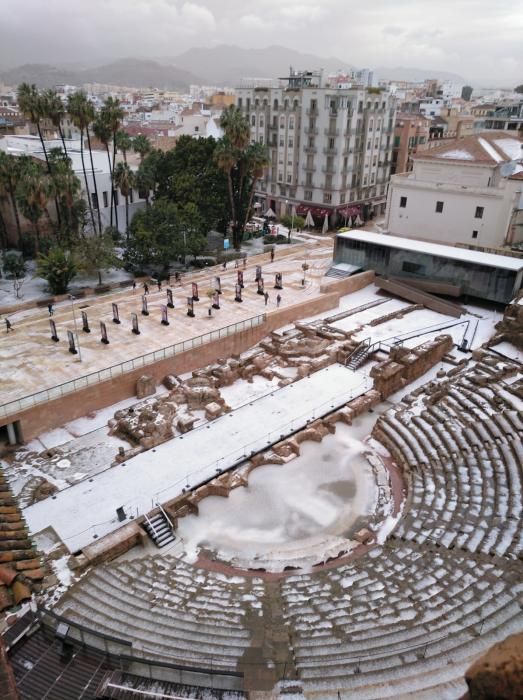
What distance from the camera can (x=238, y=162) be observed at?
57969 millimetres

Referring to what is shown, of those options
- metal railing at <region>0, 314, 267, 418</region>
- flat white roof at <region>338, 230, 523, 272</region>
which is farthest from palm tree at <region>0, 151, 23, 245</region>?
flat white roof at <region>338, 230, 523, 272</region>

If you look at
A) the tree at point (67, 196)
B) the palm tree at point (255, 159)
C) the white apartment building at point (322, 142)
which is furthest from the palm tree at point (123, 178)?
the white apartment building at point (322, 142)

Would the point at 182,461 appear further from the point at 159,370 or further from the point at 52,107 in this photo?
the point at 52,107

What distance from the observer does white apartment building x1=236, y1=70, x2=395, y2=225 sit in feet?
238

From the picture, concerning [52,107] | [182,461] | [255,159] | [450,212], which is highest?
[52,107]

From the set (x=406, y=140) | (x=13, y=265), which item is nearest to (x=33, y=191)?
(x=13, y=265)

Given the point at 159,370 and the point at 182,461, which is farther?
the point at 159,370

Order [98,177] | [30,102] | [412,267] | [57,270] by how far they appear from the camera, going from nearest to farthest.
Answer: [57,270] → [30,102] → [412,267] → [98,177]

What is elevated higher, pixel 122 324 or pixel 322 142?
pixel 322 142

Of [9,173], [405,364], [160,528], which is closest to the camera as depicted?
[160,528]

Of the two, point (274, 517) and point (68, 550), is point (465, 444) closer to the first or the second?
point (274, 517)

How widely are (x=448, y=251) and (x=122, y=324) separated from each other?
30.6m

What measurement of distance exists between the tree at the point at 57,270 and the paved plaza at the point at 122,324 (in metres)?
2.31

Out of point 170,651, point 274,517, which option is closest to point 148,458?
point 274,517
